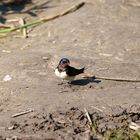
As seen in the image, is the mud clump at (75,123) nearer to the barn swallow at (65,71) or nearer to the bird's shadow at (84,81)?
the barn swallow at (65,71)

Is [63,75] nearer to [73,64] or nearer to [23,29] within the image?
[73,64]

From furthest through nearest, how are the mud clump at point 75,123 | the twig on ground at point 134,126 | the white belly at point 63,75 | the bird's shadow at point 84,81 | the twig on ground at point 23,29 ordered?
the twig on ground at point 23,29 < the bird's shadow at point 84,81 < the white belly at point 63,75 < the twig on ground at point 134,126 < the mud clump at point 75,123

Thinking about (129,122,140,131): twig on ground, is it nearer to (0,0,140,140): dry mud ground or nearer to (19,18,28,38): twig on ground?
(0,0,140,140): dry mud ground

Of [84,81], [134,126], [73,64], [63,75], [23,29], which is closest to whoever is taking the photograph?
[134,126]

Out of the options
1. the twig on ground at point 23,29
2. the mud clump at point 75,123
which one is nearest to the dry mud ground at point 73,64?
the mud clump at point 75,123

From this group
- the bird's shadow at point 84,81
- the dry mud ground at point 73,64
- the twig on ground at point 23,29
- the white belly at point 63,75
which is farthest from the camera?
the twig on ground at point 23,29

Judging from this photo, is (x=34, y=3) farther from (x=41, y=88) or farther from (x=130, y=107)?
(x=130, y=107)

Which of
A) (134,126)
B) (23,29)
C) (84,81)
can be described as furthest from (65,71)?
(23,29)

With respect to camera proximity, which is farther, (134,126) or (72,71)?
(72,71)
